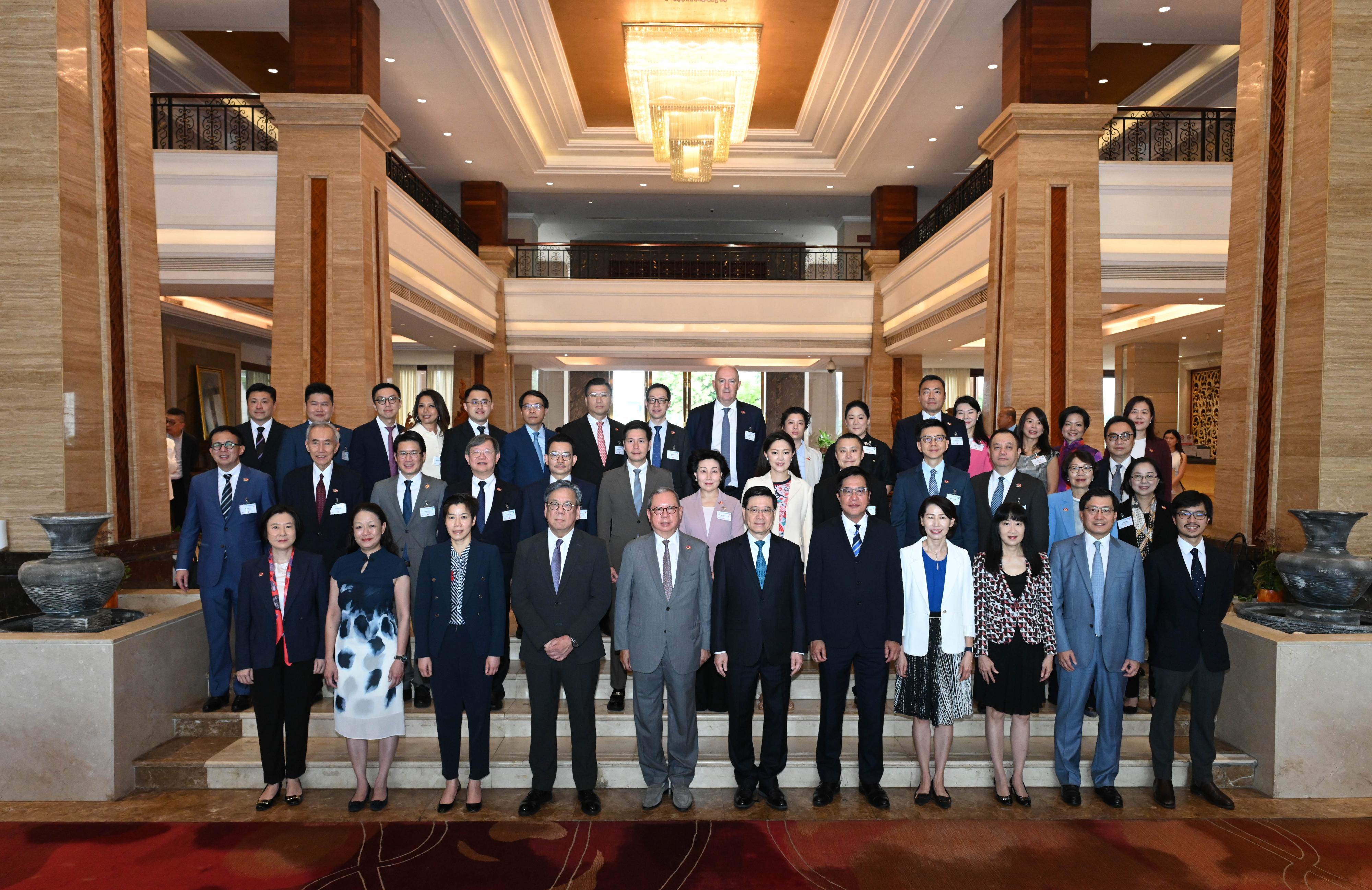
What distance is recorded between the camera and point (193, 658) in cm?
446

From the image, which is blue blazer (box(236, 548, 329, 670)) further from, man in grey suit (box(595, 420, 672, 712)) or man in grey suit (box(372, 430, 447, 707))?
man in grey suit (box(595, 420, 672, 712))

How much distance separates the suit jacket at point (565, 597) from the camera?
3676 mm

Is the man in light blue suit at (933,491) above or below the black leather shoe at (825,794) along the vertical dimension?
above

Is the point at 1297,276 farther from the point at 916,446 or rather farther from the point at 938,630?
the point at 938,630

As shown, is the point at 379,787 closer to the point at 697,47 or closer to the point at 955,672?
the point at 955,672

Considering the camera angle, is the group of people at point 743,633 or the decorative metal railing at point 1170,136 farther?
the decorative metal railing at point 1170,136

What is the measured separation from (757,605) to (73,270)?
4.37 metres

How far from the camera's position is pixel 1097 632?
3811 millimetres

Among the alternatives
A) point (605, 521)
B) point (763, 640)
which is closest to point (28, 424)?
point (605, 521)

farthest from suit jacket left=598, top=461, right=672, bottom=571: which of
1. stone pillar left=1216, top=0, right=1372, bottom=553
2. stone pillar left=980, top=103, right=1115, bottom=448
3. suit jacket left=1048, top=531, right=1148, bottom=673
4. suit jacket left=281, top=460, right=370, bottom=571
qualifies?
stone pillar left=980, top=103, right=1115, bottom=448

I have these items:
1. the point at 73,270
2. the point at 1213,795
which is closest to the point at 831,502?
the point at 1213,795

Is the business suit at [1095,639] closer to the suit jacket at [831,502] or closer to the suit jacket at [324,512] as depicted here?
the suit jacket at [831,502]

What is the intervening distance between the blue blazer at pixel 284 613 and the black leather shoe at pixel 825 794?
246 centimetres

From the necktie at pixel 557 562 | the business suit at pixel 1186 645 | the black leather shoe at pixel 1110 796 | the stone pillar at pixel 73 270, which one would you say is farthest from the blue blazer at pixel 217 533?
the business suit at pixel 1186 645
